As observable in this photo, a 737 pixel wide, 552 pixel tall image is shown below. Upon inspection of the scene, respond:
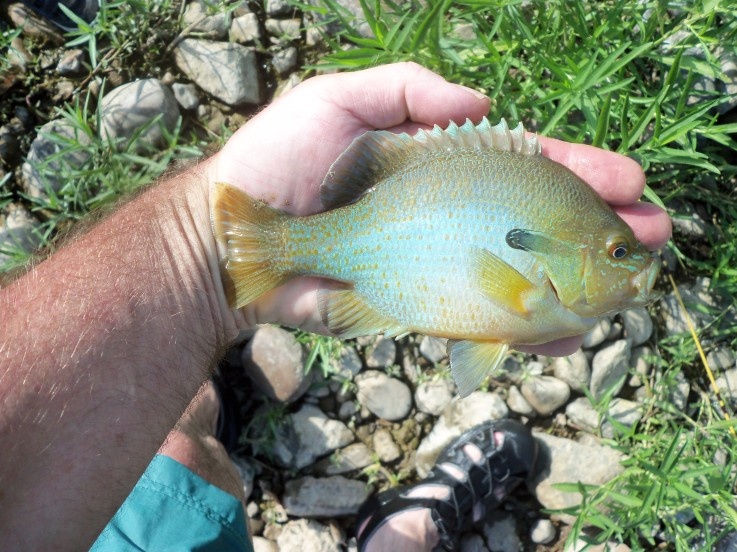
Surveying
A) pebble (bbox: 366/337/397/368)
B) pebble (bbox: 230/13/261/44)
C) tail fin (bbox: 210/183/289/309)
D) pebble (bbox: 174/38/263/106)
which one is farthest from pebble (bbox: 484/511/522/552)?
pebble (bbox: 230/13/261/44)

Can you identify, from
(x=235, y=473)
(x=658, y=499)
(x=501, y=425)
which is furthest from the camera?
(x=501, y=425)

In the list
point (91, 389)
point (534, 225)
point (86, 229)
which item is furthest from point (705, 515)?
point (86, 229)

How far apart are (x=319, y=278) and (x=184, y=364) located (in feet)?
2.57

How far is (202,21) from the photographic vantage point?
456 cm

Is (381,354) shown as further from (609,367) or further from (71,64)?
(71,64)

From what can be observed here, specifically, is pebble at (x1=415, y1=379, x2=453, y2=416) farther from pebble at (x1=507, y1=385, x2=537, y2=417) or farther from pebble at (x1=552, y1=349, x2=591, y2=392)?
pebble at (x1=552, y1=349, x2=591, y2=392)

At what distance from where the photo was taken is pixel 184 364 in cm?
321

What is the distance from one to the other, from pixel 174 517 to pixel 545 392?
8.01ft

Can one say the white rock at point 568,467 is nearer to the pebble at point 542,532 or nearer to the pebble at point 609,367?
the pebble at point 542,532

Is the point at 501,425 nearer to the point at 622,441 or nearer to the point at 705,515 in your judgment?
the point at 622,441

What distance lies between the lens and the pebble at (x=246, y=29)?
181 inches

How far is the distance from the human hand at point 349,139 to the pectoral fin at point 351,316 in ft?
0.58

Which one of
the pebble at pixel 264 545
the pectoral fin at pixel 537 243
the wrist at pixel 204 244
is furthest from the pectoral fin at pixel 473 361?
the pebble at pixel 264 545

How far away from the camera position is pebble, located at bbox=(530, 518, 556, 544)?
438 cm
